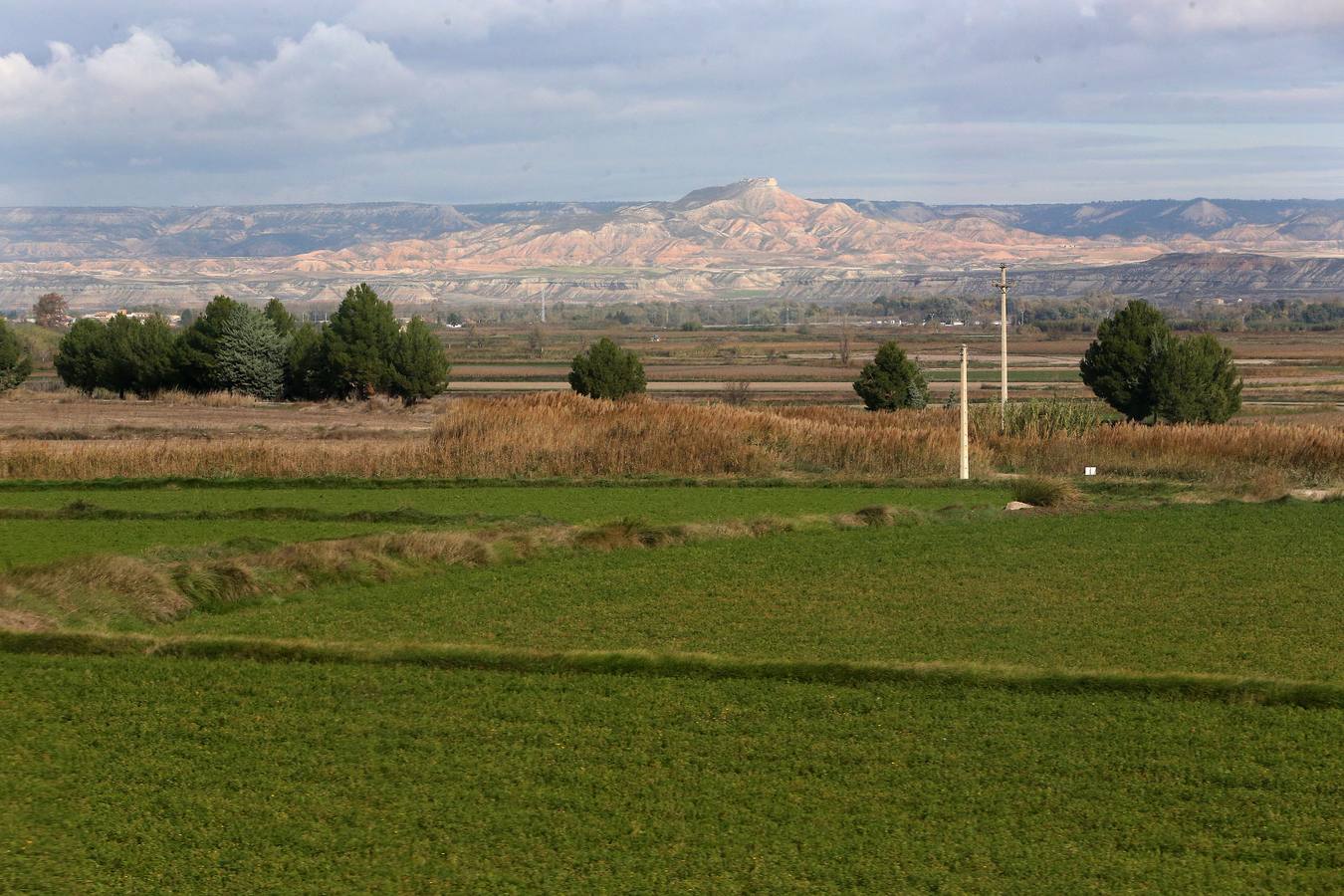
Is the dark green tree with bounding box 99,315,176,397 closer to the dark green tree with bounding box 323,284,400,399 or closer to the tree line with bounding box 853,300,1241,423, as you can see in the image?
the dark green tree with bounding box 323,284,400,399

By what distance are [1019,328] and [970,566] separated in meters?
129

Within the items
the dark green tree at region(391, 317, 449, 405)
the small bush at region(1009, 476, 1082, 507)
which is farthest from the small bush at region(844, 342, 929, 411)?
the small bush at region(1009, 476, 1082, 507)

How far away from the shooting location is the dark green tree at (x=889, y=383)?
154ft

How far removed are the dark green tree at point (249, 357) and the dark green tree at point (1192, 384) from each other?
29.6 meters

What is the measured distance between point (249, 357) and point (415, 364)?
247 inches

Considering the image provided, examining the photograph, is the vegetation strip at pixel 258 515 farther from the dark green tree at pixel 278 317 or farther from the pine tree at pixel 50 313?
the pine tree at pixel 50 313

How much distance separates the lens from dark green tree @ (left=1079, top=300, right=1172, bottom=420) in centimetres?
4388

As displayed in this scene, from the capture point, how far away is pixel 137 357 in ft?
180

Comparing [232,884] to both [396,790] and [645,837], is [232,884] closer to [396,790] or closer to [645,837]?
[396,790]

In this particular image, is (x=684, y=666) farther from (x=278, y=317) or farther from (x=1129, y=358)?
(x=278, y=317)

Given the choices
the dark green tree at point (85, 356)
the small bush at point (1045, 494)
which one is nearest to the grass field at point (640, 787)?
Answer: the small bush at point (1045, 494)

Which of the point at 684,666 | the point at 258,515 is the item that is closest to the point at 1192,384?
the point at 258,515

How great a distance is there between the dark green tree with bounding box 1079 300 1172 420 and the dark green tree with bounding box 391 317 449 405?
21.3m

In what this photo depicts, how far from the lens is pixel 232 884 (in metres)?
6.59
